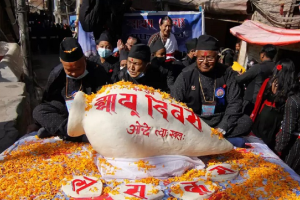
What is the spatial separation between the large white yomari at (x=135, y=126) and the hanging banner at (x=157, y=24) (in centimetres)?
301

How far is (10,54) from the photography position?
250 inches

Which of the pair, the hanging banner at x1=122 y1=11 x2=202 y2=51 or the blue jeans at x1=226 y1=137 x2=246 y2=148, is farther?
the hanging banner at x1=122 y1=11 x2=202 y2=51

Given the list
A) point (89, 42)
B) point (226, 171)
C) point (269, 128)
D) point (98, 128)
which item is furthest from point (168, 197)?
point (89, 42)

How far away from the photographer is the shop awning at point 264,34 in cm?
580

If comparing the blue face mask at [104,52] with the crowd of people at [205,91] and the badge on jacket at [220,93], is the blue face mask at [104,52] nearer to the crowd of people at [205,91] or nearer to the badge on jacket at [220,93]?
the crowd of people at [205,91]

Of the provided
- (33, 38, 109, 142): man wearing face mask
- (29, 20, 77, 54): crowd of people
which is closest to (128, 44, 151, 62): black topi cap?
(33, 38, 109, 142): man wearing face mask

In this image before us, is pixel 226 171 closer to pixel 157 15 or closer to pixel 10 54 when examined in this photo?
pixel 157 15

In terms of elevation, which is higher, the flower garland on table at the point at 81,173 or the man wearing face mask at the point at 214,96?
the man wearing face mask at the point at 214,96

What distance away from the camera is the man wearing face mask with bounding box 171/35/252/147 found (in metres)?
2.77

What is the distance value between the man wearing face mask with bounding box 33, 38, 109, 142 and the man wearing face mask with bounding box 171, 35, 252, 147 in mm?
973

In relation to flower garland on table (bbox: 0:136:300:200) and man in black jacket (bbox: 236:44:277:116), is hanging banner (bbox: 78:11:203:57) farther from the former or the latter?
flower garland on table (bbox: 0:136:300:200)

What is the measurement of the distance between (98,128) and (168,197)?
77 cm

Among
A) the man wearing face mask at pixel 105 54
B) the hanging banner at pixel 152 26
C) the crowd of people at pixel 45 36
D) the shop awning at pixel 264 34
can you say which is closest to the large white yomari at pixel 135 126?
the man wearing face mask at pixel 105 54

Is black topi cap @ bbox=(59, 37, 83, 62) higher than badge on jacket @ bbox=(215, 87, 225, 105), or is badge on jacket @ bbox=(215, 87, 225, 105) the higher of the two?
black topi cap @ bbox=(59, 37, 83, 62)
